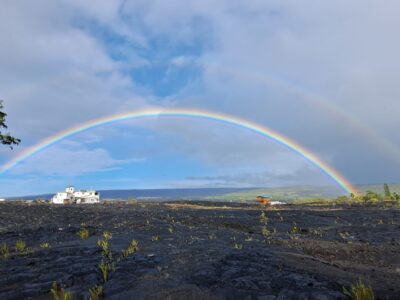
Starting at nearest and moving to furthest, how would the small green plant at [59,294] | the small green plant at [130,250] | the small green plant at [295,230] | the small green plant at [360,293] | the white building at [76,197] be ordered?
1. the small green plant at [360,293]
2. the small green plant at [59,294]
3. the small green plant at [130,250]
4. the small green plant at [295,230]
5. the white building at [76,197]

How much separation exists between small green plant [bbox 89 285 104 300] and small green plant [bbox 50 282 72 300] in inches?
21.9

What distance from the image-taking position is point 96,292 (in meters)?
10.7

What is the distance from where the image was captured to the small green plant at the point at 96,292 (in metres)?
10.5

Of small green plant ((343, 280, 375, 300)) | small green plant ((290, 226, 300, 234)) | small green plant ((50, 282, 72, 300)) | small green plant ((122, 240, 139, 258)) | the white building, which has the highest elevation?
the white building

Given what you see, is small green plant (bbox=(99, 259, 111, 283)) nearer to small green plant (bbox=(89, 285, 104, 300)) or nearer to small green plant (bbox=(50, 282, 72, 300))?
small green plant (bbox=(89, 285, 104, 300))

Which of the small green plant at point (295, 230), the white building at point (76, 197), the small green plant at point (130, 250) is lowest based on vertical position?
the small green plant at point (130, 250)

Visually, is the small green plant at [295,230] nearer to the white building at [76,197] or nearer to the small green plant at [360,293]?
the small green plant at [360,293]

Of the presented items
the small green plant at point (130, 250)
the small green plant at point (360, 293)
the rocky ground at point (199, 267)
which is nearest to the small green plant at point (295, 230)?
the rocky ground at point (199, 267)

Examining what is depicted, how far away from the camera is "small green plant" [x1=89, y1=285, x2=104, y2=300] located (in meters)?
10.5

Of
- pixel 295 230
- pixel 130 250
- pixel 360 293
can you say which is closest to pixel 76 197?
pixel 295 230

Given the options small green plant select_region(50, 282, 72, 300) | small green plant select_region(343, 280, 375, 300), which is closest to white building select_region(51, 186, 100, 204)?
small green plant select_region(50, 282, 72, 300)

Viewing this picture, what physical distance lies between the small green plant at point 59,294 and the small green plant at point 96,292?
1.83 ft

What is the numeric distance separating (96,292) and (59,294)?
1101 mm

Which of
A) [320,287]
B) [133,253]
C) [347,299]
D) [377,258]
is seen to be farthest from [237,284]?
[377,258]
